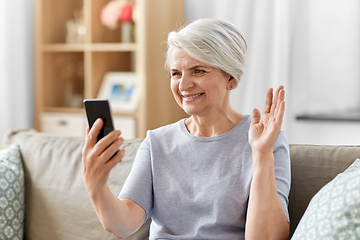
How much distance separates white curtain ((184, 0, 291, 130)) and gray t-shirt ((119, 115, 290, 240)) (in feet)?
4.79

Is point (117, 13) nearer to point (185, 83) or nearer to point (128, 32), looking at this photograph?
point (128, 32)

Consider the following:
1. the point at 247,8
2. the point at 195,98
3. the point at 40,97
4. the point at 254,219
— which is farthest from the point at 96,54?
the point at 254,219

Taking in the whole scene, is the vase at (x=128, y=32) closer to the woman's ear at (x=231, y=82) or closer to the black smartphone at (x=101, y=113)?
the woman's ear at (x=231, y=82)

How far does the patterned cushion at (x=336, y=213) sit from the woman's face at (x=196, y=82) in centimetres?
44

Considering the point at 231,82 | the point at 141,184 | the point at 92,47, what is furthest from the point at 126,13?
the point at 141,184

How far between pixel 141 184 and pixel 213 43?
480 millimetres

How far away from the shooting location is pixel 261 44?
2.89 m

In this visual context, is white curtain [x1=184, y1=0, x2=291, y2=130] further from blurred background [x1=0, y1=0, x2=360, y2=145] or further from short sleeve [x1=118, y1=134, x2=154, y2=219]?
short sleeve [x1=118, y1=134, x2=154, y2=219]

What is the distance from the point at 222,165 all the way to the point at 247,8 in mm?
1803

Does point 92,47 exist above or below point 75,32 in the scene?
below

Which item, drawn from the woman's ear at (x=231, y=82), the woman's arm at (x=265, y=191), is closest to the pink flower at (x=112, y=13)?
the woman's ear at (x=231, y=82)

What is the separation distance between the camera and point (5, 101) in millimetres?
3354

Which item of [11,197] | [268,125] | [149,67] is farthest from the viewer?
[149,67]

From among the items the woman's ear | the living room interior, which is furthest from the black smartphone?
the living room interior
